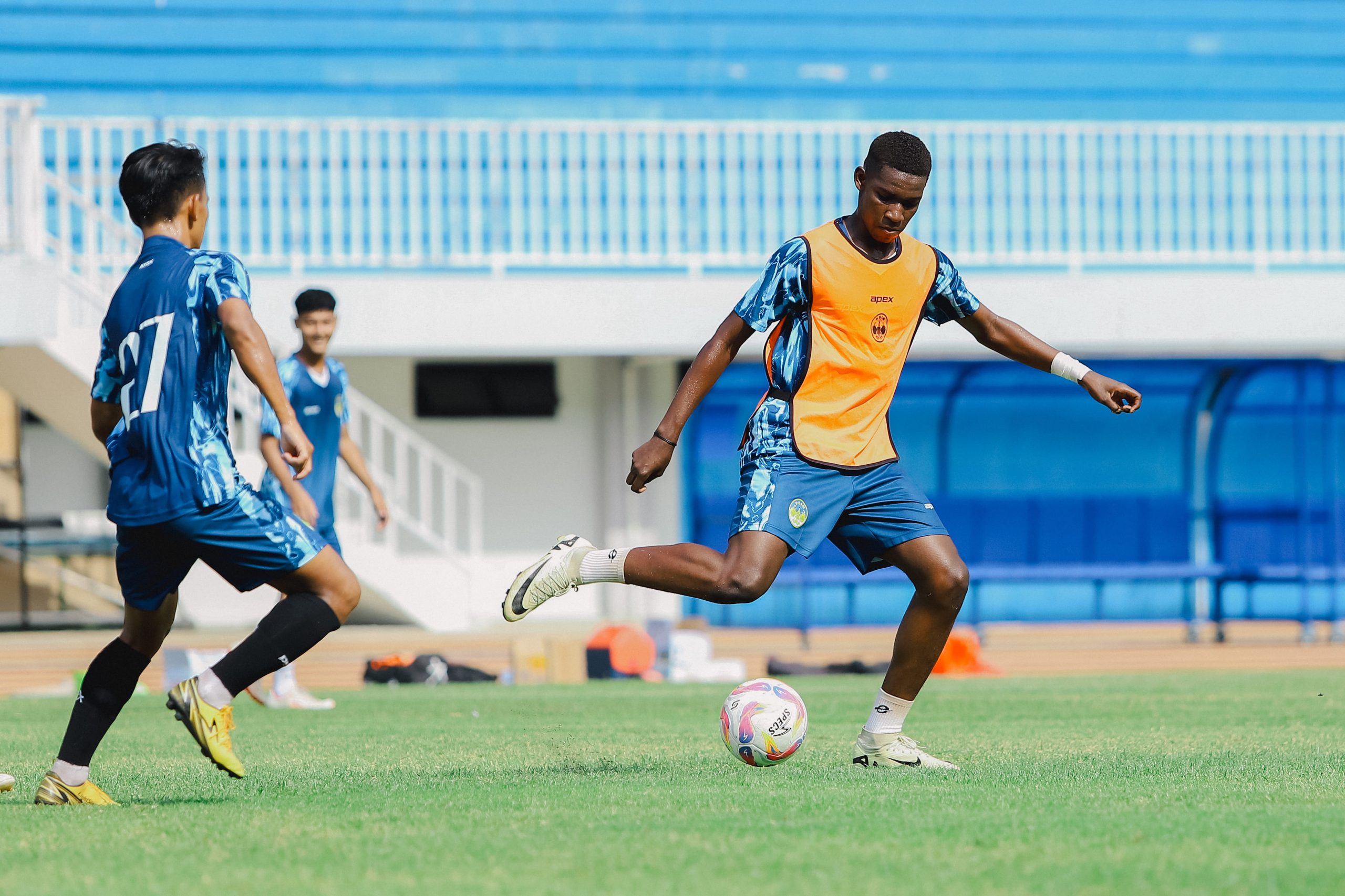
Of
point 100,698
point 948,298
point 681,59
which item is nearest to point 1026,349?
point 948,298

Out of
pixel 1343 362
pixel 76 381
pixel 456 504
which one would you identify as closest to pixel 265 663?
pixel 76 381

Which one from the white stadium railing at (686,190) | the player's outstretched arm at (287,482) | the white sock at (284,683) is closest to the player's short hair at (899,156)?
the player's outstretched arm at (287,482)

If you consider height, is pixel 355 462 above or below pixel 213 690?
above

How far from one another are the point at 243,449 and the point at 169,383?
10115mm

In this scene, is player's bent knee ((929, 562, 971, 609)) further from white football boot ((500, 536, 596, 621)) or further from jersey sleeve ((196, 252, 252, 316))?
jersey sleeve ((196, 252, 252, 316))

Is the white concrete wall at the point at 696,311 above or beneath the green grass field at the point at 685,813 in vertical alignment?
above

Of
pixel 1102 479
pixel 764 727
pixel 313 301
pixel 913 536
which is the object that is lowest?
pixel 764 727

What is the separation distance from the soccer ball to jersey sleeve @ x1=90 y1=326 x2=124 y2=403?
2137 millimetres

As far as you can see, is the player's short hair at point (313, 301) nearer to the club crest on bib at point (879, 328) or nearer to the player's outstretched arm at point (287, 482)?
the player's outstretched arm at point (287, 482)

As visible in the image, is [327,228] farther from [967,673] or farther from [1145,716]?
[1145,716]

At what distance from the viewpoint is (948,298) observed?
5.64 meters

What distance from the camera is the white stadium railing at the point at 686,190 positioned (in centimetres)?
1502

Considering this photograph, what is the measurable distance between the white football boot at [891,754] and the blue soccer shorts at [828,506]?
61 cm

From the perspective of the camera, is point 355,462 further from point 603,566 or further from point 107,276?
point 107,276
